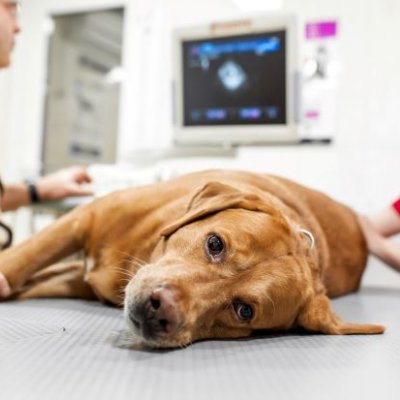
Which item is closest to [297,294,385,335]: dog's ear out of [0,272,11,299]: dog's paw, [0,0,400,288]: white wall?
[0,272,11,299]: dog's paw

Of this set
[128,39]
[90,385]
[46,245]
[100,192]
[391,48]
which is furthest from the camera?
[128,39]

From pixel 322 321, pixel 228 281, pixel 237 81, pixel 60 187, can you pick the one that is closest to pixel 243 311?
pixel 228 281

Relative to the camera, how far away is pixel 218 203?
50.8 inches

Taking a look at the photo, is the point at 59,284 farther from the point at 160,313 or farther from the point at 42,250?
the point at 160,313

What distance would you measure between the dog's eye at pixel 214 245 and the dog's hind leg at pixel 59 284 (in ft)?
2.22

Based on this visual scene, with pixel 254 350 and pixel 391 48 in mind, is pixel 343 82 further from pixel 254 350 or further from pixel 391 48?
pixel 254 350

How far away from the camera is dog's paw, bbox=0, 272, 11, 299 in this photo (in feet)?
4.78

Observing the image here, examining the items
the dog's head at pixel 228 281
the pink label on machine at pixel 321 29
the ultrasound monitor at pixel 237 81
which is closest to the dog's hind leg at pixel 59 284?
the dog's head at pixel 228 281

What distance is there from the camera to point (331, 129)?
130 inches

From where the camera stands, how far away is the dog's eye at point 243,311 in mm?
1159

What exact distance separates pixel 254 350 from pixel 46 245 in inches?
29.0

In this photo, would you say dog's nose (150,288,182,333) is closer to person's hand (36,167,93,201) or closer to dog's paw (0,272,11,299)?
dog's paw (0,272,11,299)

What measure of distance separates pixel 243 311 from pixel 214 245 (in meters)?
0.16

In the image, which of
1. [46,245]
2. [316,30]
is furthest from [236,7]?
[46,245]
